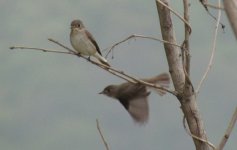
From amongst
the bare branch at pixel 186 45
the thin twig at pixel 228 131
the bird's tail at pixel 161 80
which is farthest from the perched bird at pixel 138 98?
the thin twig at pixel 228 131

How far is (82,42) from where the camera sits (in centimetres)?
515

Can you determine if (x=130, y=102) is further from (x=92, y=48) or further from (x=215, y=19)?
(x=92, y=48)

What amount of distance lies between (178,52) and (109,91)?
116 cm

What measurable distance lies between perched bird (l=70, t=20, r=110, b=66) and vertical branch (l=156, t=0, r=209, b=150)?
2704mm

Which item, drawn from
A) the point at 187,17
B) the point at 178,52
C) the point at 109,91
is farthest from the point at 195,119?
the point at 109,91

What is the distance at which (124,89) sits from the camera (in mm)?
3092

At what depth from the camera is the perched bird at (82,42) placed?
199 inches

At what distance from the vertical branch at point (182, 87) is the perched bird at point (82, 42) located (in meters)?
2.70

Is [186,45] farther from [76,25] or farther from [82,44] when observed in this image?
[76,25]

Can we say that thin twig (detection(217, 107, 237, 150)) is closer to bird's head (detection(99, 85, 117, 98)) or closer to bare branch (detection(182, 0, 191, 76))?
bare branch (detection(182, 0, 191, 76))

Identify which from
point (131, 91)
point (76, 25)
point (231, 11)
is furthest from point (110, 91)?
point (231, 11)

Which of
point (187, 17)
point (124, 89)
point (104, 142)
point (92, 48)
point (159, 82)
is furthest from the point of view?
point (92, 48)

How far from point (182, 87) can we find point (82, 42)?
304 cm

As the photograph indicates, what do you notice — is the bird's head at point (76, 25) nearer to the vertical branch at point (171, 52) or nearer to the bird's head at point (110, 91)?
the bird's head at point (110, 91)
